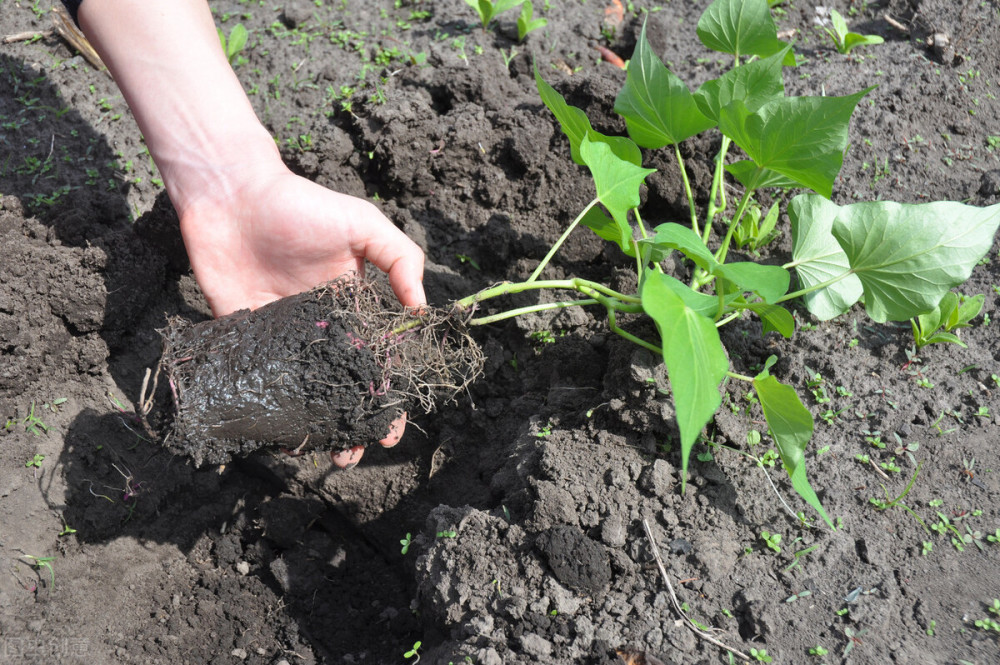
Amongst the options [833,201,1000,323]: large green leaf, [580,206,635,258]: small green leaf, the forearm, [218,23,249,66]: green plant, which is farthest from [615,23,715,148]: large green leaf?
[218,23,249,66]: green plant

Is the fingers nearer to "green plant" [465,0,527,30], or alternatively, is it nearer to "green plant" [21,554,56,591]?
"green plant" [21,554,56,591]

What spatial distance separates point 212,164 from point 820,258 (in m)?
1.78

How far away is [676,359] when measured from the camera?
1.19 m

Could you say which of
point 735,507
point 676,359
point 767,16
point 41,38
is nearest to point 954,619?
point 735,507

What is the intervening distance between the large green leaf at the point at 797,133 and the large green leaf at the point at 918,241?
0.50ft

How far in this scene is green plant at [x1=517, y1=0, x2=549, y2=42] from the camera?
2740 mm

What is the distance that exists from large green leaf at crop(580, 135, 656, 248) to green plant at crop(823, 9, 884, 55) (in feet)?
5.16

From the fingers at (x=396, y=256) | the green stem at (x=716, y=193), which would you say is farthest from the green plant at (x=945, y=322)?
the fingers at (x=396, y=256)

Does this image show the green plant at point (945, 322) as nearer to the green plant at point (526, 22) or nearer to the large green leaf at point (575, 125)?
the large green leaf at point (575, 125)

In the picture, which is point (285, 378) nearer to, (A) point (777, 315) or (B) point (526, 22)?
(A) point (777, 315)

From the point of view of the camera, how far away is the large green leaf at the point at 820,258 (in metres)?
1.77

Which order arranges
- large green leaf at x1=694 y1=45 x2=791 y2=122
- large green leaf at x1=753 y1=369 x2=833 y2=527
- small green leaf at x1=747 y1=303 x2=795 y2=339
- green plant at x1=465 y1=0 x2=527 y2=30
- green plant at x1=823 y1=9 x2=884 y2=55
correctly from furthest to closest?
green plant at x1=465 y1=0 x2=527 y2=30
green plant at x1=823 y1=9 x2=884 y2=55
large green leaf at x1=694 y1=45 x2=791 y2=122
small green leaf at x1=747 y1=303 x2=795 y2=339
large green leaf at x1=753 y1=369 x2=833 y2=527

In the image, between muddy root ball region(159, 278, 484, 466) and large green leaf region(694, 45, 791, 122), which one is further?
large green leaf region(694, 45, 791, 122)

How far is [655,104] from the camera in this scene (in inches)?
73.9
